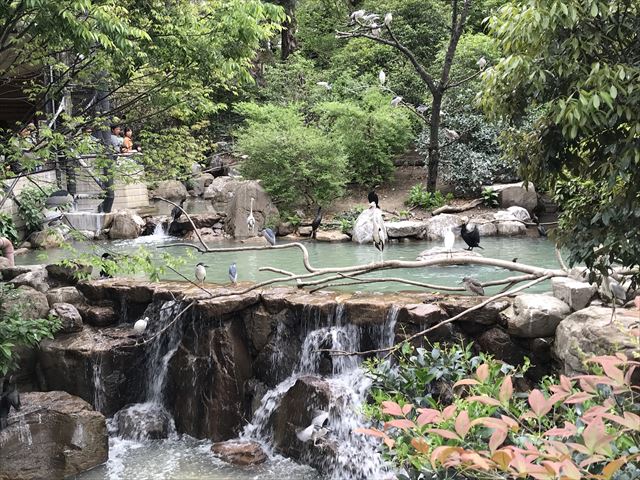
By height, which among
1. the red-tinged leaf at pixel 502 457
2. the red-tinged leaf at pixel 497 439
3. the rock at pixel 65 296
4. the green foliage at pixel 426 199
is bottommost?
the rock at pixel 65 296

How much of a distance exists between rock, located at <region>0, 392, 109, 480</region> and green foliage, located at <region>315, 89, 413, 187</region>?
10681 millimetres

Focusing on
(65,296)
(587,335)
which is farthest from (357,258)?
(587,335)

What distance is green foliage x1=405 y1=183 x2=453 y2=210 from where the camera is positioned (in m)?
15.4

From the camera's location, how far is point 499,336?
6578 millimetres

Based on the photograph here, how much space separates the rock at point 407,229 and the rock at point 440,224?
0.37 ft

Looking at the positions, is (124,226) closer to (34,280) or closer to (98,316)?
(34,280)

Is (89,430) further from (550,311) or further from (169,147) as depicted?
(550,311)

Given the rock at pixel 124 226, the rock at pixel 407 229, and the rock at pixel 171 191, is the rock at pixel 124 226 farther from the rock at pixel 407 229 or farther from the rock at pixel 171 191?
the rock at pixel 407 229

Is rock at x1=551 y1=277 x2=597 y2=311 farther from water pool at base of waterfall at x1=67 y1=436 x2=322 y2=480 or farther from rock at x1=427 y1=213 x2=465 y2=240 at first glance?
rock at x1=427 y1=213 x2=465 y2=240

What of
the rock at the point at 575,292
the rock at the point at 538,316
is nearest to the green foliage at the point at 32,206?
the rock at the point at 538,316

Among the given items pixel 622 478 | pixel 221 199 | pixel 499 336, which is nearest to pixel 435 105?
pixel 221 199

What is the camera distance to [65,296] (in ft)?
30.0

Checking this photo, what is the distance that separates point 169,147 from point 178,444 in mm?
4442

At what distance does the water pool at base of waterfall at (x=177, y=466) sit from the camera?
6566 millimetres
